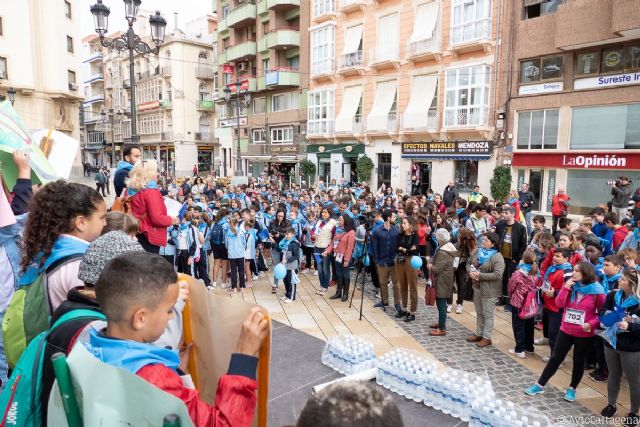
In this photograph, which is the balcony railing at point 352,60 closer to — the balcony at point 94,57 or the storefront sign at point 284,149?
the storefront sign at point 284,149

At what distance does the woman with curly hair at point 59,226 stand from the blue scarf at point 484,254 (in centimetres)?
576

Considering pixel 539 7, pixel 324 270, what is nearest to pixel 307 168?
pixel 539 7

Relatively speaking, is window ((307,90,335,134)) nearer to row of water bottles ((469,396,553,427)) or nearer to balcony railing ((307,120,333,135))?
balcony railing ((307,120,333,135))

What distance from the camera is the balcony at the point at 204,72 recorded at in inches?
1973

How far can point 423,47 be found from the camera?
79.1 ft

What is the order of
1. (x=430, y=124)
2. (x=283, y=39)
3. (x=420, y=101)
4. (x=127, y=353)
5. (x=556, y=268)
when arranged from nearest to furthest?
(x=127, y=353) < (x=556, y=268) < (x=430, y=124) < (x=420, y=101) < (x=283, y=39)

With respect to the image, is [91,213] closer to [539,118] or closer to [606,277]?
[606,277]

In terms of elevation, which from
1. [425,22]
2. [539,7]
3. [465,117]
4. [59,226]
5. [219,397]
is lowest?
[219,397]

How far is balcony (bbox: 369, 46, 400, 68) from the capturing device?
84.4 feet

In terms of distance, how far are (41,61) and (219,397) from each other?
116 feet

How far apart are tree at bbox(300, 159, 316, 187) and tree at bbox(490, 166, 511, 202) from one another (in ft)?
44.4

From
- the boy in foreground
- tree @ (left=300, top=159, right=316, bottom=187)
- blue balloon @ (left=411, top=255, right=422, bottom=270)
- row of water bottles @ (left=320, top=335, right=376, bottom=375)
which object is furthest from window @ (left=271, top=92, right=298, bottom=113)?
the boy in foreground

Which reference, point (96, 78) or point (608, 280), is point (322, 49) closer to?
point (608, 280)

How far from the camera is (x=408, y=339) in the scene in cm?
730
